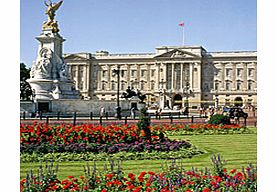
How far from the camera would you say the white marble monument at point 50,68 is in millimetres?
32031

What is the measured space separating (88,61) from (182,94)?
2461 centimetres

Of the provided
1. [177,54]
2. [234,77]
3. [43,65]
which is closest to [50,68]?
[43,65]

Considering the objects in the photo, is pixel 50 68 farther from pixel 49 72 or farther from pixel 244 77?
pixel 244 77

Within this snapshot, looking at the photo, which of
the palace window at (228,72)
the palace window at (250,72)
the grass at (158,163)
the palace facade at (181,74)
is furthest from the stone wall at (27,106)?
the palace window at (250,72)

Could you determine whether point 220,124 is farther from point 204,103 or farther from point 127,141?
point 204,103

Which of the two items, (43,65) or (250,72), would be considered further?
(250,72)

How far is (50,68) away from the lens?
32.6m

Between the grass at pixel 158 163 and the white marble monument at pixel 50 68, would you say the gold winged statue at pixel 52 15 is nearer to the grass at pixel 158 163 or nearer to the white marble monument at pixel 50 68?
the white marble monument at pixel 50 68

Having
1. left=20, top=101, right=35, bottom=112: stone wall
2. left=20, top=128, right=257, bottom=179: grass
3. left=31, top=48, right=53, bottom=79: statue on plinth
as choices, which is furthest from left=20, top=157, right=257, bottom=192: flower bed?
left=31, top=48, right=53, bottom=79: statue on plinth

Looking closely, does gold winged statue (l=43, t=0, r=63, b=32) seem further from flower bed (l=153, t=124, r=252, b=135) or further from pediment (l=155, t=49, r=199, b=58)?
pediment (l=155, t=49, r=199, b=58)

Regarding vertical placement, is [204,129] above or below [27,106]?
below

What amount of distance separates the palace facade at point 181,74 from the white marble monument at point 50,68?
156 ft

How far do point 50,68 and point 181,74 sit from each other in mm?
57277
